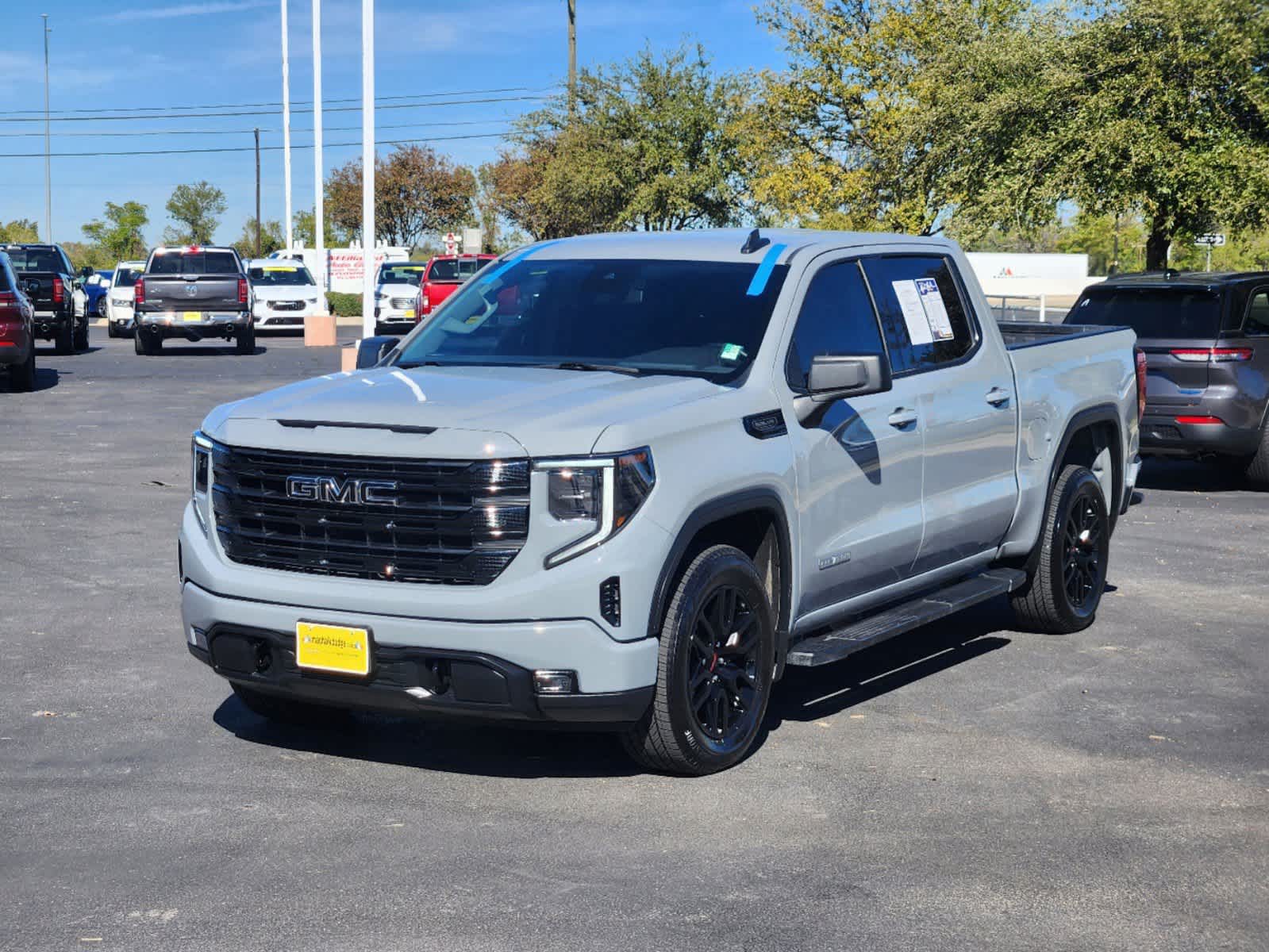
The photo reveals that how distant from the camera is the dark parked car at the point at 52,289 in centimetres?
Answer: 3103

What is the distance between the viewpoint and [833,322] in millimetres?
6844

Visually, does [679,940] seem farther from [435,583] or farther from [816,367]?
[816,367]

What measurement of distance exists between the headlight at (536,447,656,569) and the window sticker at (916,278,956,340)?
2542 mm

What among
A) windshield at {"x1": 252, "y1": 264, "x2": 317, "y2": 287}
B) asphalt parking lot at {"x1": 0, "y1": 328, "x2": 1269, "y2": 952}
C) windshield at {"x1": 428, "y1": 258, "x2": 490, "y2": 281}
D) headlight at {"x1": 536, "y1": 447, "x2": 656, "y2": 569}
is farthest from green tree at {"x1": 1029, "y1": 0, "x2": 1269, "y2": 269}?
windshield at {"x1": 252, "y1": 264, "x2": 317, "y2": 287}

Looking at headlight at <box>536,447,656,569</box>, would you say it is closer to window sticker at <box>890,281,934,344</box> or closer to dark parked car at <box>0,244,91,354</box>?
window sticker at <box>890,281,934,344</box>

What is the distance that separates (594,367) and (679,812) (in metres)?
1.76

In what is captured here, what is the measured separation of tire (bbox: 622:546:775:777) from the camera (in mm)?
5680

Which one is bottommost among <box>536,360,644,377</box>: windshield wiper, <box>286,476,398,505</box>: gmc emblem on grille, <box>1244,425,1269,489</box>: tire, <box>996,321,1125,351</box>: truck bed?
<box>1244,425,1269,489</box>: tire

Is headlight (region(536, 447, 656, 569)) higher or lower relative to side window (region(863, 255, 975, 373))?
lower

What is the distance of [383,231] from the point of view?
8612 centimetres

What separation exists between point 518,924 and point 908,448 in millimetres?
3103

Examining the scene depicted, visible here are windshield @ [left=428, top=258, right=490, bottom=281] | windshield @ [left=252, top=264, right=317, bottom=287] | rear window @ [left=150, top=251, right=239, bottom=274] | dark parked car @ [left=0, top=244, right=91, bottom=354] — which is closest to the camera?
dark parked car @ [left=0, top=244, right=91, bottom=354]

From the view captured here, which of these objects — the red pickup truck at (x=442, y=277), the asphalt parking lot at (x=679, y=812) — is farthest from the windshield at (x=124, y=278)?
the asphalt parking lot at (x=679, y=812)

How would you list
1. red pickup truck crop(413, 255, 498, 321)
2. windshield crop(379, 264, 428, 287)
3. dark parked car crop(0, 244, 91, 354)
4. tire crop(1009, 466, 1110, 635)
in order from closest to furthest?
1. tire crop(1009, 466, 1110, 635)
2. dark parked car crop(0, 244, 91, 354)
3. red pickup truck crop(413, 255, 498, 321)
4. windshield crop(379, 264, 428, 287)
